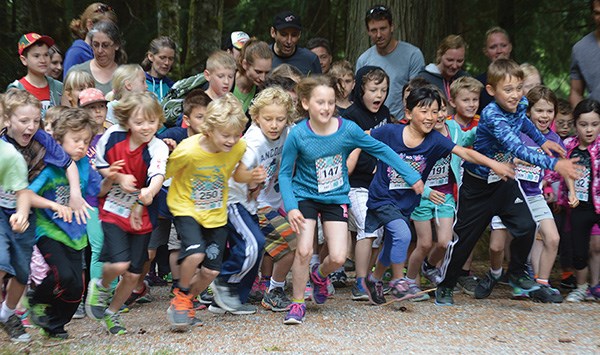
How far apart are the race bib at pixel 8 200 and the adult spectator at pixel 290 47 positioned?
4.03m

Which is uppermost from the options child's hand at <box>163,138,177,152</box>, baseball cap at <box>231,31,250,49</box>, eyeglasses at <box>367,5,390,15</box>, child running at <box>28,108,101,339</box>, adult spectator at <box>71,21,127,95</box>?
eyeglasses at <box>367,5,390,15</box>

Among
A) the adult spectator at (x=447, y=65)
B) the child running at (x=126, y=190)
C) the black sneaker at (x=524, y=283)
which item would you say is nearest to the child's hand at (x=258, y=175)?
the child running at (x=126, y=190)

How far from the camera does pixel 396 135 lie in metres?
7.50

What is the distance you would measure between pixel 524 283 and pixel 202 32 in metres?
6.77

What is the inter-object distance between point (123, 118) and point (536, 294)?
13.5 ft

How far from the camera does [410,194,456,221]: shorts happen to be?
7.85m

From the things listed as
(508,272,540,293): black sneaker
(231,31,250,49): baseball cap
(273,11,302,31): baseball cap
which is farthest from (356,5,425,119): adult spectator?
(508,272,540,293): black sneaker

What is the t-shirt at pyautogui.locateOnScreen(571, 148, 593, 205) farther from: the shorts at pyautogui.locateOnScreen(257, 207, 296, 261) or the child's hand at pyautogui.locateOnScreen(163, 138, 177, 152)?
the child's hand at pyautogui.locateOnScreen(163, 138, 177, 152)

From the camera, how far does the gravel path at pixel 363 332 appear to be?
230 inches

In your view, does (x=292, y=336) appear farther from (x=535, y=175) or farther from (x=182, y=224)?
(x=535, y=175)

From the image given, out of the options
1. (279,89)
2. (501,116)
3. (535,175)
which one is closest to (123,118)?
(279,89)

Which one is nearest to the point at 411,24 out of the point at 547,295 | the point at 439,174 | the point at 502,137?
the point at 439,174

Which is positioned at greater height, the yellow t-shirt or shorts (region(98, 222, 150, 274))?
the yellow t-shirt

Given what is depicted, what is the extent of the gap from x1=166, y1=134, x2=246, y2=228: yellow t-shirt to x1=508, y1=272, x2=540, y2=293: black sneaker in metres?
2.95
